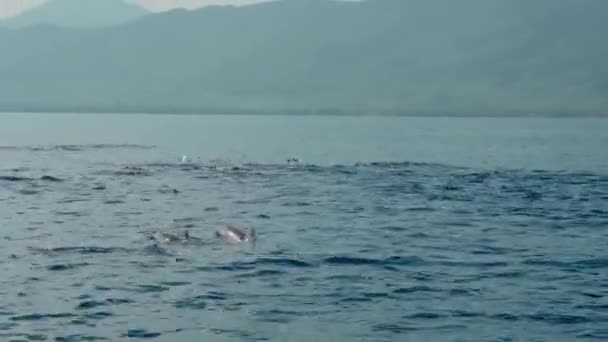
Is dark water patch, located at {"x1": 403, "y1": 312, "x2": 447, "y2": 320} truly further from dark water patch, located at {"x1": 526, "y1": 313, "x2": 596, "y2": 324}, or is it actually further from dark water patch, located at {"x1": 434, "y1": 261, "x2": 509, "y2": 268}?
dark water patch, located at {"x1": 434, "y1": 261, "x2": 509, "y2": 268}

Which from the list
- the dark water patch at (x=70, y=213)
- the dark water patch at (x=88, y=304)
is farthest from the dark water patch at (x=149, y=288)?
the dark water patch at (x=70, y=213)

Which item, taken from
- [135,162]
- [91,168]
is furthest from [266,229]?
[135,162]

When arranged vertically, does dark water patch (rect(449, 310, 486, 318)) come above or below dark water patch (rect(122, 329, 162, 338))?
above

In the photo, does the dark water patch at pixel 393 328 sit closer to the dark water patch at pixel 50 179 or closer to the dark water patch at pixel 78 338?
the dark water patch at pixel 78 338

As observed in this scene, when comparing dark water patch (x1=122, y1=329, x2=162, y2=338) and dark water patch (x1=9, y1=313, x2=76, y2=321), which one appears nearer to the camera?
dark water patch (x1=122, y1=329, x2=162, y2=338)

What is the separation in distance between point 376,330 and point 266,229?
14089mm

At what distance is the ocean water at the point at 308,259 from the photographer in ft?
66.8

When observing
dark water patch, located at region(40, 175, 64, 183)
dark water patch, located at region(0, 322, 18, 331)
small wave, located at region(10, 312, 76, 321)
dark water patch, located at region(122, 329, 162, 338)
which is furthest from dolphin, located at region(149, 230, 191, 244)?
dark water patch, located at region(40, 175, 64, 183)

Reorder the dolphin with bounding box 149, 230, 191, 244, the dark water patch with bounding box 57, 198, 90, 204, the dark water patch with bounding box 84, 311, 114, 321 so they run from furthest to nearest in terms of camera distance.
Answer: the dark water patch with bounding box 57, 198, 90, 204, the dolphin with bounding box 149, 230, 191, 244, the dark water patch with bounding box 84, 311, 114, 321

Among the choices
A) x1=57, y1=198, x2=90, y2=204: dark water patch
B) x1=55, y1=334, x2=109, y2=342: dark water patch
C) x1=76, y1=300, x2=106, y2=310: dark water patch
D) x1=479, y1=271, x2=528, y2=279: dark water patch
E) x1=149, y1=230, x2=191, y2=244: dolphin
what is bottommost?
x1=55, y1=334, x2=109, y2=342: dark water patch

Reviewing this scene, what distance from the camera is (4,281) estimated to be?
2392 cm

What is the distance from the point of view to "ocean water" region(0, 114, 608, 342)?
2038 centimetres

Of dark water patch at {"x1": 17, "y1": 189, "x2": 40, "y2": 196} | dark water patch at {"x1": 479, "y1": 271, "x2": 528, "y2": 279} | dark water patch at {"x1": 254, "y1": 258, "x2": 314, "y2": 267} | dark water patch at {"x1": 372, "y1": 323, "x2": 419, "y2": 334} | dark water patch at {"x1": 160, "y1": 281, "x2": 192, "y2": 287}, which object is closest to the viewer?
dark water patch at {"x1": 372, "y1": 323, "x2": 419, "y2": 334}

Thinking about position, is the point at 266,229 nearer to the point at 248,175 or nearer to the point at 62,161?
the point at 248,175
